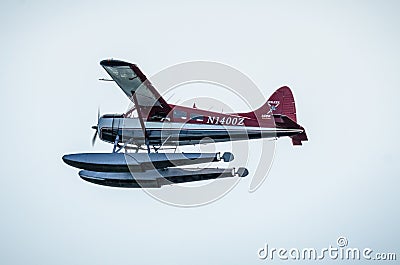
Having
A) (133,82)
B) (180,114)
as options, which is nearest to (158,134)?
(180,114)

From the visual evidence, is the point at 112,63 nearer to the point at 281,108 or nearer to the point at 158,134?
the point at 158,134

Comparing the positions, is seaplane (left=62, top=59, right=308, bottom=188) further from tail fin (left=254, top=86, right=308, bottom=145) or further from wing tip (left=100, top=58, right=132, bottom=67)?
wing tip (left=100, top=58, right=132, bottom=67)

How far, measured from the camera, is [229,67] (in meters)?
19.0

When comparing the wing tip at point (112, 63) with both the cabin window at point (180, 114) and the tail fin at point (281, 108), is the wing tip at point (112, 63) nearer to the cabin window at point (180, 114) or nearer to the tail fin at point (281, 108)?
the cabin window at point (180, 114)

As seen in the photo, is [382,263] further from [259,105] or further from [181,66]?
[181,66]

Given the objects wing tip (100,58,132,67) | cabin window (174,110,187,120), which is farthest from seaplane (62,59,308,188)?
wing tip (100,58,132,67)

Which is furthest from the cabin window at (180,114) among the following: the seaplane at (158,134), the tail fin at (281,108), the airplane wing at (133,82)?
the tail fin at (281,108)

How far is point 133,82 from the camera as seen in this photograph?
661 inches

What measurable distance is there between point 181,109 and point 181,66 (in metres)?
1.41

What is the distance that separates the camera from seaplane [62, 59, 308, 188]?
55.0 ft

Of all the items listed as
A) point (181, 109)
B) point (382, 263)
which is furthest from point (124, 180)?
point (382, 263)

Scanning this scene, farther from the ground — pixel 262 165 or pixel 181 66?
pixel 181 66

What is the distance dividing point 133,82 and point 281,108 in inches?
178

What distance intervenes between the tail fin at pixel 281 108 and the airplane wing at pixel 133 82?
9.37 feet
